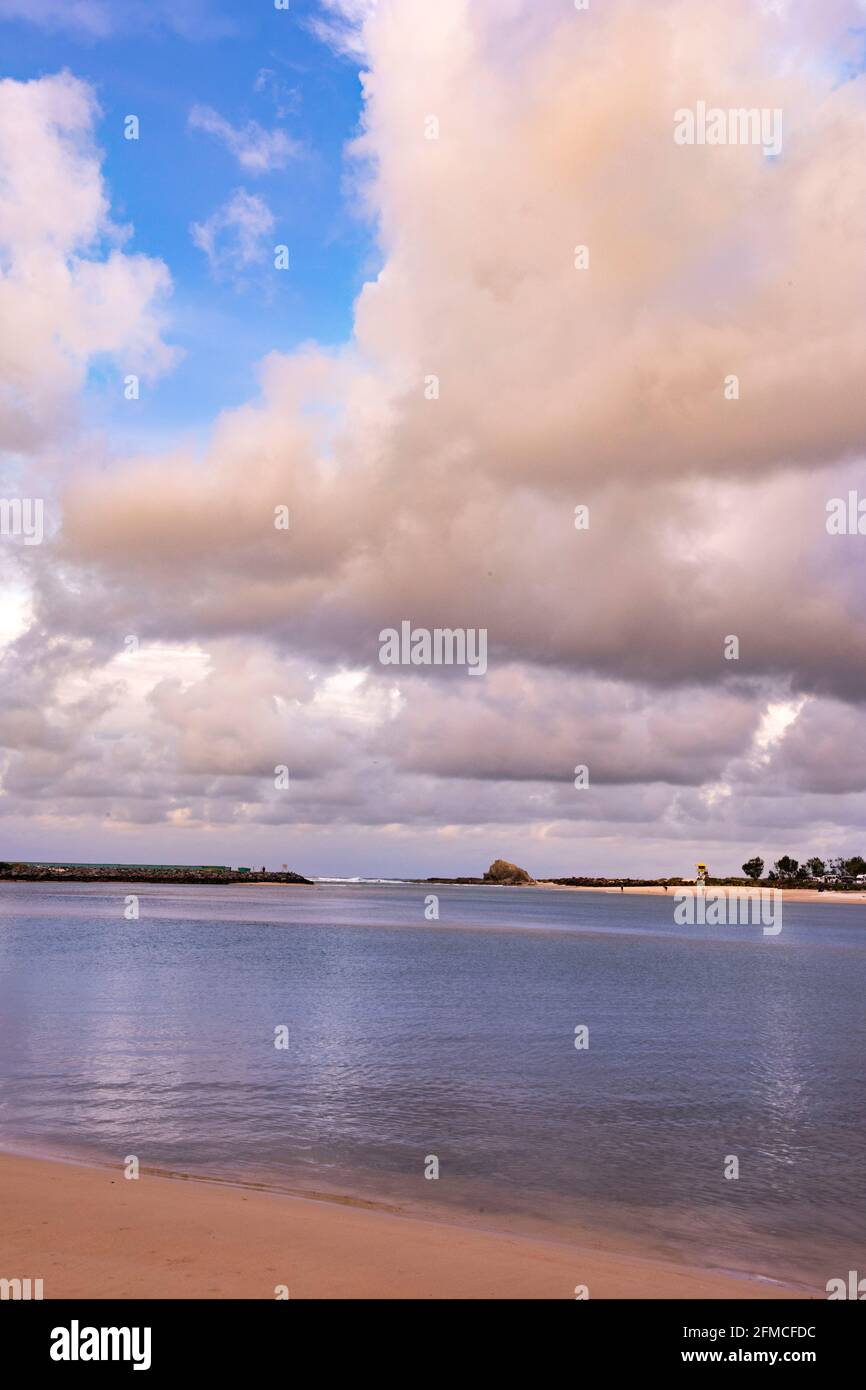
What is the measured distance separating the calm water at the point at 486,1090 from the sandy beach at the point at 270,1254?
64.6 inches

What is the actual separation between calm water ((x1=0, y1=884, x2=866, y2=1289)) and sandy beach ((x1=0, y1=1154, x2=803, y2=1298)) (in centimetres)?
164

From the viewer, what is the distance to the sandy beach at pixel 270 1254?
414 inches

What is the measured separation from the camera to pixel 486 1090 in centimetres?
2425

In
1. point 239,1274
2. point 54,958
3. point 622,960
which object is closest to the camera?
point 239,1274

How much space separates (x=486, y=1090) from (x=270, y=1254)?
44.8 ft
